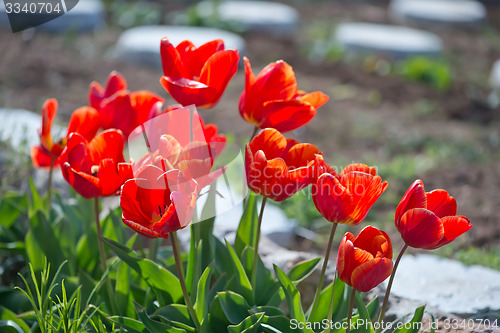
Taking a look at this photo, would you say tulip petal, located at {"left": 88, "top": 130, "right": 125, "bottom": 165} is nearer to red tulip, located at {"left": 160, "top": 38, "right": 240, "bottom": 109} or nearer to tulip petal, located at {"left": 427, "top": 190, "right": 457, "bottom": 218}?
red tulip, located at {"left": 160, "top": 38, "right": 240, "bottom": 109}

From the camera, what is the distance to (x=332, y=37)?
222 inches

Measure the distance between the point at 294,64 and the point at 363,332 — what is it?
391 centimetres

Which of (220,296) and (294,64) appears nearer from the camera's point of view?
(220,296)

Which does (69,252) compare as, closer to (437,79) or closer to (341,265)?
(341,265)

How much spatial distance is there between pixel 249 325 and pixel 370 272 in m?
0.32

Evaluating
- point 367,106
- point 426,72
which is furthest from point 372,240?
point 426,72

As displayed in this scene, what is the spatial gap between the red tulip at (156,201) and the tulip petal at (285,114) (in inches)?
11.0

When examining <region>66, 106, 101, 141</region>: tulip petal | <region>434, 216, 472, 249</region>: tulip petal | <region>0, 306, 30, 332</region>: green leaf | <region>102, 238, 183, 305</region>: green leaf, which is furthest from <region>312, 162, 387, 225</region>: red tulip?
<region>0, 306, 30, 332</region>: green leaf

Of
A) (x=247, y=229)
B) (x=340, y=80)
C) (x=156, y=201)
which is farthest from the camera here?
(x=340, y=80)

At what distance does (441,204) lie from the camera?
1.13 metres

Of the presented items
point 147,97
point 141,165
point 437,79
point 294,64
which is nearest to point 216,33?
point 294,64

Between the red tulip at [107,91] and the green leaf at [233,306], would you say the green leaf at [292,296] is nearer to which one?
the green leaf at [233,306]

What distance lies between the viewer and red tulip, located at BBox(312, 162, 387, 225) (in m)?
1.06

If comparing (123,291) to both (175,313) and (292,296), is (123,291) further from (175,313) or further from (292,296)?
(292,296)
